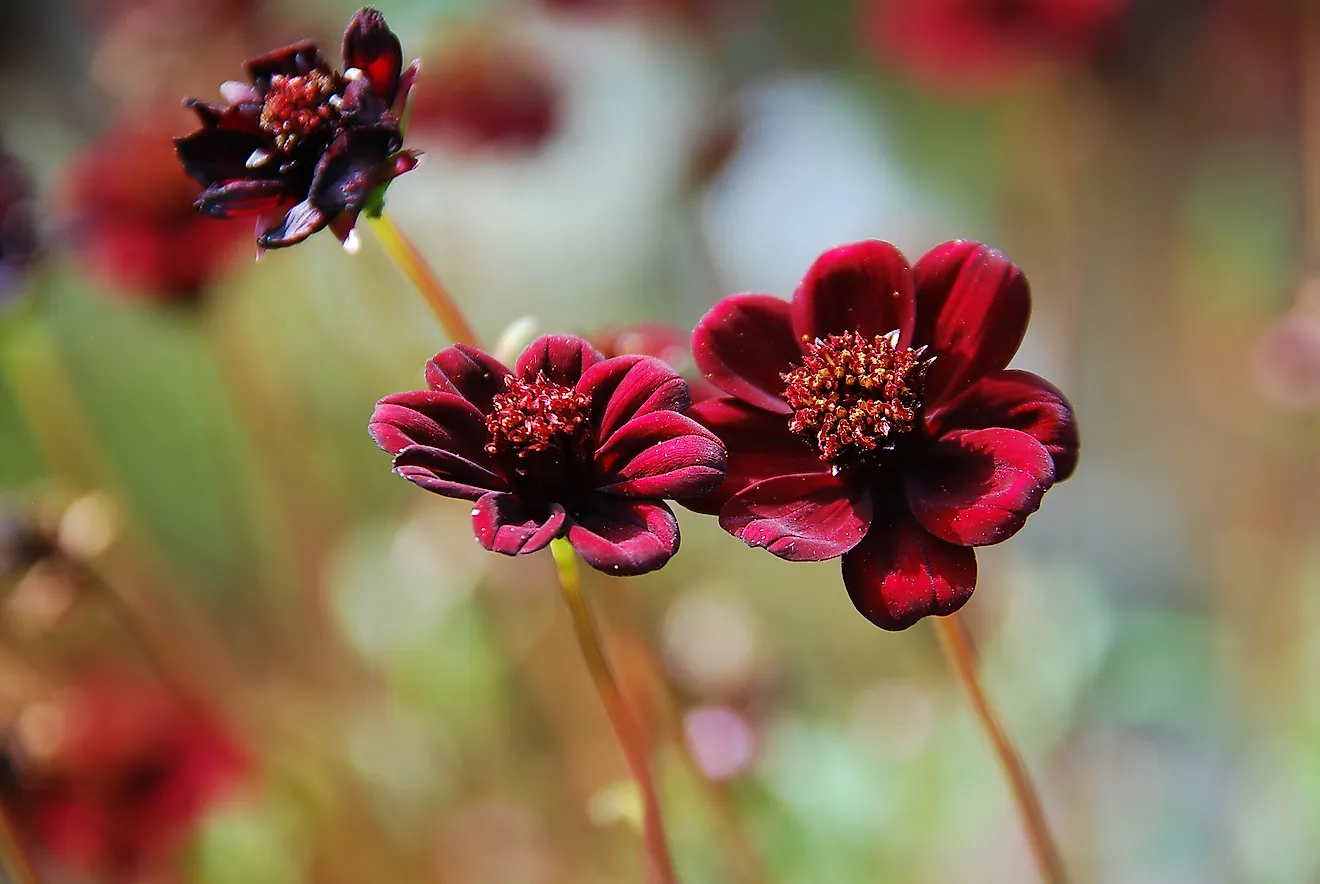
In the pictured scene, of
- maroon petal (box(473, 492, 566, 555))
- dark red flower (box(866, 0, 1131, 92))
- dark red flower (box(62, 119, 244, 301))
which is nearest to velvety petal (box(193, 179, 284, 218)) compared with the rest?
maroon petal (box(473, 492, 566, 555))

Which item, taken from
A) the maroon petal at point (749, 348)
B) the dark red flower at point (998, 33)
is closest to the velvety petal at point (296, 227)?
the maroon petal at point (749, 348)

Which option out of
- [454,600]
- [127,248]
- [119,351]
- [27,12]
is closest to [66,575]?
[127,248]

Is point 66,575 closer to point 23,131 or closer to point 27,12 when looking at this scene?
point 23,131

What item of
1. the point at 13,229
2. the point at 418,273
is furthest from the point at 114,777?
the point at 418,273

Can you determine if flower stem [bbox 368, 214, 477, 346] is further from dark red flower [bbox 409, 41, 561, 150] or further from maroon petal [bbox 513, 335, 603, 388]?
dark red flower [bbox 409, 41, 561, 150]

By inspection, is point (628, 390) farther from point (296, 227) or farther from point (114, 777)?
point (114, 777)

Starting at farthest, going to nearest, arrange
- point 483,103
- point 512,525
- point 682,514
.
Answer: point 682,514 < point 483,103 < point 512,525

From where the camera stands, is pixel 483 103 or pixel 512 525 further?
pixel 483 103
